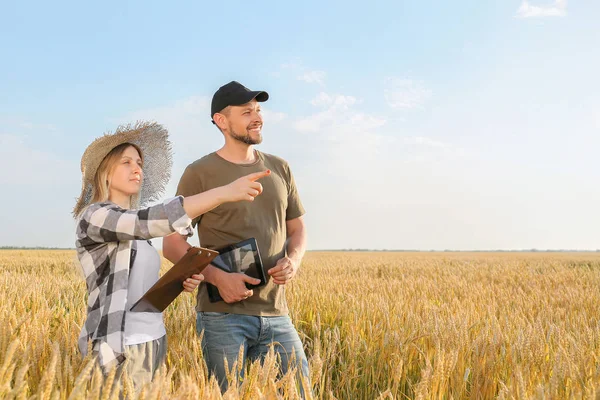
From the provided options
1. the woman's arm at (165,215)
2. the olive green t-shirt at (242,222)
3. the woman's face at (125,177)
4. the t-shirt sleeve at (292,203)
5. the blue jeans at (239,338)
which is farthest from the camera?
the t-shirt sleeve at (292,203)

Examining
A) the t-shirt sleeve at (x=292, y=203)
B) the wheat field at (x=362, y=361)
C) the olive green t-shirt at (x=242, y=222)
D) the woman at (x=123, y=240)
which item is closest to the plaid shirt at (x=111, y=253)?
the woman at (x=123, y=240)

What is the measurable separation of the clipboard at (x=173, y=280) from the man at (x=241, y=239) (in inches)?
21.0

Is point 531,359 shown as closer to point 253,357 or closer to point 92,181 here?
point 253,357

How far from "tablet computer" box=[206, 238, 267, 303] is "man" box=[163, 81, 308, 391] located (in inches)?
2.7

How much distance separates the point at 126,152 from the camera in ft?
8.20

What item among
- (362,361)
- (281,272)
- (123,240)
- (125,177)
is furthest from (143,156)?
(362,361)

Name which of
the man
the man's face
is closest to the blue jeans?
the man

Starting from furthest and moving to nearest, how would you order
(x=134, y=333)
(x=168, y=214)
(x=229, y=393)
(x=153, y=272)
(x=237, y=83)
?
(x=237, y=83), (x=153, y=272), (x=134, y=333), (x=168, y=214), (x=229, y=393)

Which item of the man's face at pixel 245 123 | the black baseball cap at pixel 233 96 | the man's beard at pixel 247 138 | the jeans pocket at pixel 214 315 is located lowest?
the jeans pocket at pixel 214 315

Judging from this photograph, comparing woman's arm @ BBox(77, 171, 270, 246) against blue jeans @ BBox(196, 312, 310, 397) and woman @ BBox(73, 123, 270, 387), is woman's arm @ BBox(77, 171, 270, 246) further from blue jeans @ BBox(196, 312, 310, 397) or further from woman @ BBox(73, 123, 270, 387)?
blue jeans @ BBox(196, 312, 310, 397)

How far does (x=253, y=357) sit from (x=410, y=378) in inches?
40.9

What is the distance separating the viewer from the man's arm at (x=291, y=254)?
296cm

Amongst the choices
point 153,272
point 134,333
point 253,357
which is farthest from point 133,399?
point 253,357

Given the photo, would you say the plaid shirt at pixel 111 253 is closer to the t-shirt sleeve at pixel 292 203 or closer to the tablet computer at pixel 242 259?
the tablet computer at pixel 242 259
